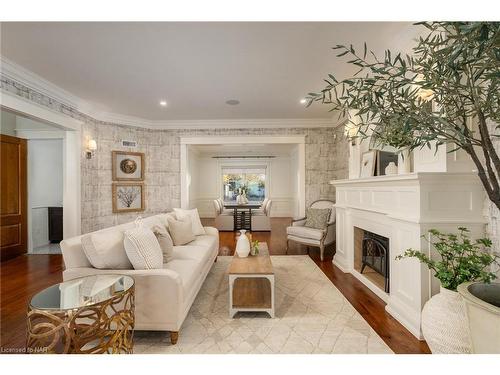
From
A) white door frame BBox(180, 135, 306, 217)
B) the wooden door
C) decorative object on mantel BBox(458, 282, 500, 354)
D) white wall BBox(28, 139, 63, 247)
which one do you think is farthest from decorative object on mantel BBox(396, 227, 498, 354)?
white wall BBox(28, 139, 63, 247)

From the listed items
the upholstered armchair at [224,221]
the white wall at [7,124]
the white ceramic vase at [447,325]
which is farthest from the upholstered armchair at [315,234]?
the white wall at [7,124]

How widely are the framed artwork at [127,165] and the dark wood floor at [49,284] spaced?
6.12 feet

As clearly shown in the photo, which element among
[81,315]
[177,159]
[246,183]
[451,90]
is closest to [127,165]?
[177,159]

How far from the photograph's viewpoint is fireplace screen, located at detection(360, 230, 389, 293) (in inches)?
107

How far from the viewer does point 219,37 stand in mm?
2387

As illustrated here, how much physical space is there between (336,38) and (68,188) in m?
4.61

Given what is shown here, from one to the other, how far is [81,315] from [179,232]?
189cm

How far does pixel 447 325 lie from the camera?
1532mm

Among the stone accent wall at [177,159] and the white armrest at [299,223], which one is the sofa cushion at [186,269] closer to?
the white armrest at [299,223]

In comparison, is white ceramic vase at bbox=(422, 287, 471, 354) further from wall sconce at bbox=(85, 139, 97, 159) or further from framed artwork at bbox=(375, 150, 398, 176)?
wall sconce at bbox=(85, 139, 97, 159)

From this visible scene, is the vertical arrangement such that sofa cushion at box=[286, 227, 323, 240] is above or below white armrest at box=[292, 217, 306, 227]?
below

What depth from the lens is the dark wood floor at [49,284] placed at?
1.98 metres

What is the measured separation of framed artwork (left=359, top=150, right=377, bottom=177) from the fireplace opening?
819mm

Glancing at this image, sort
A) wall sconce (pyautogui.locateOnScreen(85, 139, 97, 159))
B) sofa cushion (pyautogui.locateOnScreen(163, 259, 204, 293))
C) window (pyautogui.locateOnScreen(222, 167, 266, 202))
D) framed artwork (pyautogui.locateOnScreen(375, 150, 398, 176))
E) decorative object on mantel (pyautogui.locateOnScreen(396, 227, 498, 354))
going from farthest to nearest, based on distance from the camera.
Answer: window (pyautogui.locateOnScreen(222, 167, 266, 202))
wall sconce (pyautogui.locateOnScreen(85, 139, 97, 159))
framed artwork (pyautogui.locateOnScreen(375, 150, 398, 176))
sofa cushion (pyautogui.locateOnScreen(163, 259, 204, 293))
decorative object on mantel (pyautogui.locateOnScreen(396, 227, 498, 354))
